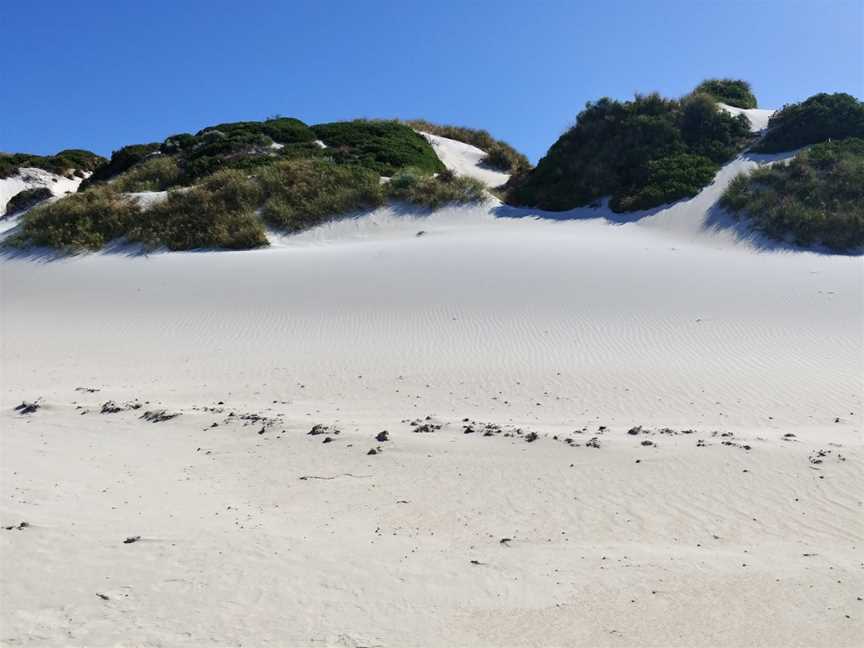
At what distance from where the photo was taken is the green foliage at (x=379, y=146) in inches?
1020

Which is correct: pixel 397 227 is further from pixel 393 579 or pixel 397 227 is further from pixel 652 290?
pixel 393 579

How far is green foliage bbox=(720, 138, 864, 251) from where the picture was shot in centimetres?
1734

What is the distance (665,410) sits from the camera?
819 centimetres

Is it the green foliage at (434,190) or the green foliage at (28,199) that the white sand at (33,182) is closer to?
the green foliage at (28,199)

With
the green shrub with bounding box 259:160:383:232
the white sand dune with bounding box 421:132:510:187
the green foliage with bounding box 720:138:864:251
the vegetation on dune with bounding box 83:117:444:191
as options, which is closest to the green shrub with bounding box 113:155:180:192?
the vegetation on dune with bounding box 83:117:444:191

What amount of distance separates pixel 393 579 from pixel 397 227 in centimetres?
1748

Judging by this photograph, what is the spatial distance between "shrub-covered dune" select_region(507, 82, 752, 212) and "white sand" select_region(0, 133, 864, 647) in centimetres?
680

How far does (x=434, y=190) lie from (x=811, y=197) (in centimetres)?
1086

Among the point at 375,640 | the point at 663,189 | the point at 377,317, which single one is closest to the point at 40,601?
the point at 375,640

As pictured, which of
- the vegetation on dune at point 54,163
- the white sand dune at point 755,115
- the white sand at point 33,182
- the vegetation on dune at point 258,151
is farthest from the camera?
the vegetation on dune at point 54,163

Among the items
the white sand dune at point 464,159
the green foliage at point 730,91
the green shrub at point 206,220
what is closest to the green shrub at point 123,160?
the green shrub at point 206,220

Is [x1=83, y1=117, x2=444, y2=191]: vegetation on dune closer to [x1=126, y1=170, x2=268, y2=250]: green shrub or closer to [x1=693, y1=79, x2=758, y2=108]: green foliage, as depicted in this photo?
[x1=126, y1=170, x2=268, y2=250]: green shrub

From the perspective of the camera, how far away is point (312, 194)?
2184 centimetres

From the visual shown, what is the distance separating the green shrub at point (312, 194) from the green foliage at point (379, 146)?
2.52m
